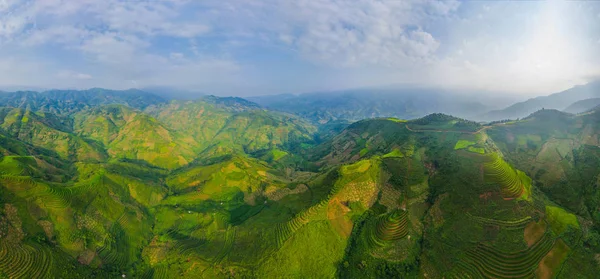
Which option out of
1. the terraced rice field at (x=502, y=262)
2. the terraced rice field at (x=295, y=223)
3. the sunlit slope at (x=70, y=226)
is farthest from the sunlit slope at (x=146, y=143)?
the terraced rice field at (x=502, y=262)

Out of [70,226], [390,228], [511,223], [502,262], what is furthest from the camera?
[70,226]

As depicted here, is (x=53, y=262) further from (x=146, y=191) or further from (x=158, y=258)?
(x=146, y=191)

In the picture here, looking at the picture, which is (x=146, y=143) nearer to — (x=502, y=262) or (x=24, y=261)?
(x=24, y=261)

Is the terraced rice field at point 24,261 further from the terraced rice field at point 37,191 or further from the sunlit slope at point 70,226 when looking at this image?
the terraced rice field at point 37,191

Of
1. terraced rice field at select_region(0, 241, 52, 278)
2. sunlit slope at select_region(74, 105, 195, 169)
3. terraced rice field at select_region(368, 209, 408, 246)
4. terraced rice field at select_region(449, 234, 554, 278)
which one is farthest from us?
sunlit slope at select_region(74, 105, 195, 169)

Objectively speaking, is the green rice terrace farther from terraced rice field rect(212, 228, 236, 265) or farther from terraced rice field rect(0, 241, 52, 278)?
terraced rice field rect(212, 228, 236, 265)

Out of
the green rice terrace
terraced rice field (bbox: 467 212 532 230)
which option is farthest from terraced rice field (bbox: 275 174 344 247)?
terraced rice field (bbox: 467 212 532 230)

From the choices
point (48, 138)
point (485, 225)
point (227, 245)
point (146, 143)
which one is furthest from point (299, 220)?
point (48, 138)
